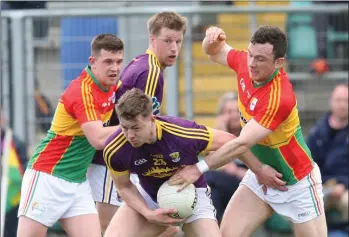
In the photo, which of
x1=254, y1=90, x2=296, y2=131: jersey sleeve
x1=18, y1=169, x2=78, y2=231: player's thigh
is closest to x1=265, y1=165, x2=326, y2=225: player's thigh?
x1=254, y1=90, x2=296, y2=131: jersey sleeve

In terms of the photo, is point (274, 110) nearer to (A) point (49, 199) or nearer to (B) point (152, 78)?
(B) point (152, 78)

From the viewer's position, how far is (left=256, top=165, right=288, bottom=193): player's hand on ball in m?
8.11

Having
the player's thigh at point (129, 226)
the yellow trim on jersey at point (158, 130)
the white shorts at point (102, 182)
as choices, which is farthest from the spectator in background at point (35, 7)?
the yellow trim on jersey at point (158, 130)

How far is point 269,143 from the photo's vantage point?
26.6 feet

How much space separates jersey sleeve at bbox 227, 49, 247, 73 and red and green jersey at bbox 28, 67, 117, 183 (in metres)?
1.01

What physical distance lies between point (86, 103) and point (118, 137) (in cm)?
95

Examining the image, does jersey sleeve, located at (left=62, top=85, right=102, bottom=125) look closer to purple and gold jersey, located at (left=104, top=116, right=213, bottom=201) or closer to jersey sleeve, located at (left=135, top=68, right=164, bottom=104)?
jersey sleeve, located at (left=135, top=68, right=164, bottom=104)

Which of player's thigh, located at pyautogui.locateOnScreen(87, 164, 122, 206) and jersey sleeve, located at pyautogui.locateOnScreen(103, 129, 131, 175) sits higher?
jersey sleeve, located at pyautogui.locateOnScreen(103, 129, 131, 175)

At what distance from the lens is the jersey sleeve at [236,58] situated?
8336 millimetres

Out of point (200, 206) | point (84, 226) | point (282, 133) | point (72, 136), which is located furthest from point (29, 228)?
point (282, 133)

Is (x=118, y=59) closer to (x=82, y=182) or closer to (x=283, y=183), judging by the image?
(x=82, y=182)

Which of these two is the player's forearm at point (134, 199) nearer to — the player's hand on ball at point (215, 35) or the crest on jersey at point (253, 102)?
the crest on jersey at point (253, 102)

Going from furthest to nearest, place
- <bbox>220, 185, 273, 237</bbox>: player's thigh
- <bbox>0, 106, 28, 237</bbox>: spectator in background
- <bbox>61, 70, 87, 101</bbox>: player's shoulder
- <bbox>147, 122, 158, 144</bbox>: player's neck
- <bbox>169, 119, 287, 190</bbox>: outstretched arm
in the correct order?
<bbox>0, 106, 28, 237</bbox>: spectator in background
<bbox>61, 70, 87, 101</bbox>: player's shoulder
<bbox>220, 185, 273, 237</bbox>: player's thigh
<bbox>169, 119, 287, 190</bbox>: outstretched arm
<bbox>147, 122, 158, 144</bbox>: player's neck

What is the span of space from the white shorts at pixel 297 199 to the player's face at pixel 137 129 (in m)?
1.35
